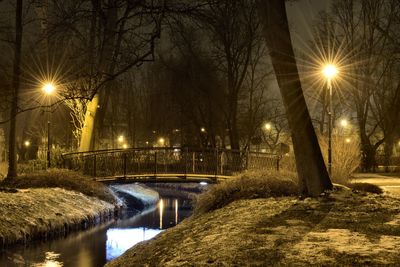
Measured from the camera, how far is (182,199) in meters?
36.9

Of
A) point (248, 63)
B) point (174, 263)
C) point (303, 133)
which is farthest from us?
point (248, 63)

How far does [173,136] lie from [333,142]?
3277 centimetres

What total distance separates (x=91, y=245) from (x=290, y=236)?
9.88m

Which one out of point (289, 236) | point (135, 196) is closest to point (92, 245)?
point (289, 236)

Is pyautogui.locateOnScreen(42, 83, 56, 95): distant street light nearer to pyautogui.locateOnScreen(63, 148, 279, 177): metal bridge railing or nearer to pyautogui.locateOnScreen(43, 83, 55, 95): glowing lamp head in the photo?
pyautogui.locateOnScreen(43, 83, 55, 95): glowing lamp head

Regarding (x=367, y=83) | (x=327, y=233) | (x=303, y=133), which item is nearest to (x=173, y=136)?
(x=367, y=83)

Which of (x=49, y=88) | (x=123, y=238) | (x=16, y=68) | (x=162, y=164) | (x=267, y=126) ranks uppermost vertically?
(x=267, y=126)

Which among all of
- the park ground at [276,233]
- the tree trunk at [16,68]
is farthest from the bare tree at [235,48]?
the park ground at [276,233]

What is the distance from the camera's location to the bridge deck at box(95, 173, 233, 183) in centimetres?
2684

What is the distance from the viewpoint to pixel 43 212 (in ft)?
66.4

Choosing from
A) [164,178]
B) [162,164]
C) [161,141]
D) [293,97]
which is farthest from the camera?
[161,141]

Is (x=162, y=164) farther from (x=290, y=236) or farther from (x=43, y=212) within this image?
(x=290, y=236)

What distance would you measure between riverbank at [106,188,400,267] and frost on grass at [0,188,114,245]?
5.41 m

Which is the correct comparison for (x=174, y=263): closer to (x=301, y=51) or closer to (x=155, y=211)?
(x=155, y=211)
